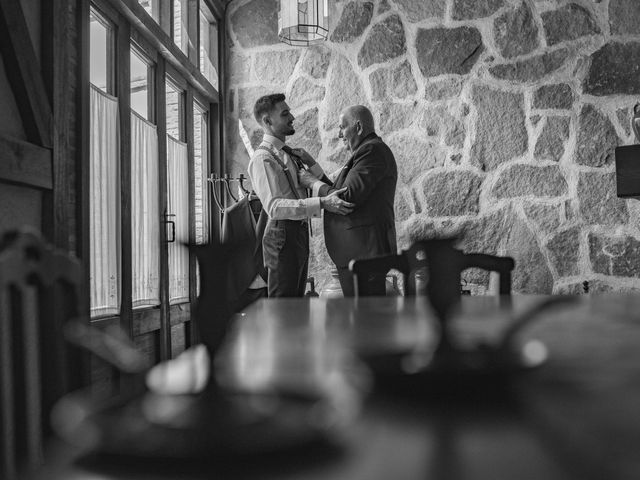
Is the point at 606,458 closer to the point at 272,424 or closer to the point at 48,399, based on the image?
the point at 272,424

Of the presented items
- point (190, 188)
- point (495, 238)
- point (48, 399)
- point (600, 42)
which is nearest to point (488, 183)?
point (495, 238)

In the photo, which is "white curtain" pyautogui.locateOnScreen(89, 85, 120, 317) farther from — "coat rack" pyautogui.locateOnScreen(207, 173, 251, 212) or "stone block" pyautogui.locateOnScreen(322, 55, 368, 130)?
"stone block" pyautogui.locateOnScreen(322, 55, 368, 130)

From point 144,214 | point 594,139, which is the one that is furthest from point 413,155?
point 144,214

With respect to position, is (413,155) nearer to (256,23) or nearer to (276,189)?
(256,23)

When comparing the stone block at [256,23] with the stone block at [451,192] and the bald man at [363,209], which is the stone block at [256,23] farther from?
the bald man at [363,209]

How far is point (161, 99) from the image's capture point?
3.90m

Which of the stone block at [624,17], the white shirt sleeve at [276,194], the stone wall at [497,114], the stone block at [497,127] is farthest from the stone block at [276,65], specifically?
the stone block at [624,17]

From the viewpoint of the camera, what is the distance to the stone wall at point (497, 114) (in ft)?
14.2

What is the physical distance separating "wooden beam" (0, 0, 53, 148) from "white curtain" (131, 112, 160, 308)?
3.36 feet

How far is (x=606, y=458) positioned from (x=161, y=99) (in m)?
3.76

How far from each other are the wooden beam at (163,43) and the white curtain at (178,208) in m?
0.46

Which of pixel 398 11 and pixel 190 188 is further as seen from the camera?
pixel 398 11

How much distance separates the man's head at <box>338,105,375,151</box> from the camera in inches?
131

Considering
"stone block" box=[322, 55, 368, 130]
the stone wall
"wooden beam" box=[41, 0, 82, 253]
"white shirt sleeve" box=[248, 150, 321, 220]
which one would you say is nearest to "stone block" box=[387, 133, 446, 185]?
the stone wall
